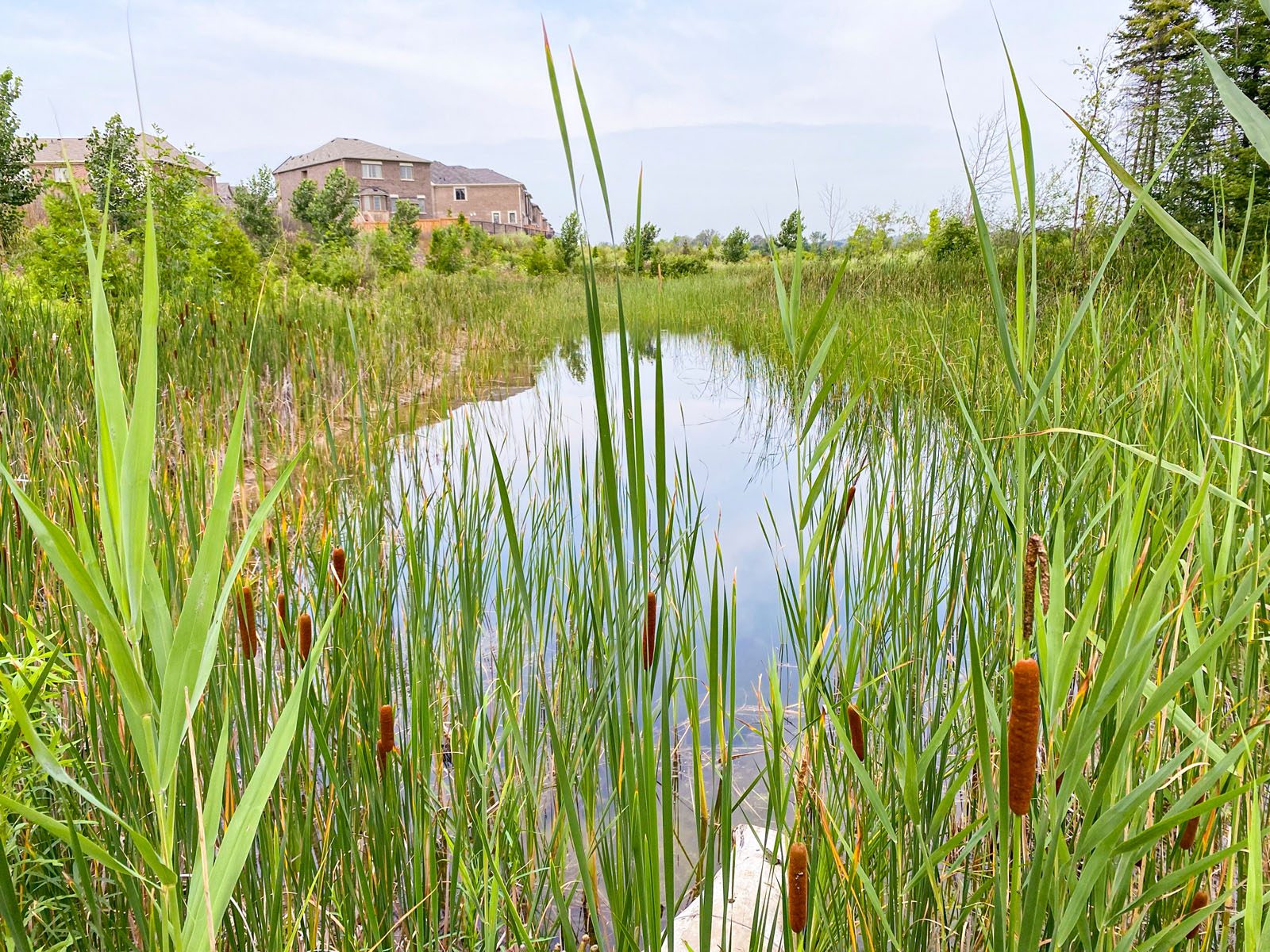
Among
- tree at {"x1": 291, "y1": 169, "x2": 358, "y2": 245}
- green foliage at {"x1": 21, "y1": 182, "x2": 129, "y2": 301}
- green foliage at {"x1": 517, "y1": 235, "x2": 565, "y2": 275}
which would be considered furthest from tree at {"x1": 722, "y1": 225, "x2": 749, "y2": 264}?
green foliage at {"x1": 21, "y1": 182, "x2": 129, "y2": 301}

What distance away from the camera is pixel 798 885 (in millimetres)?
644

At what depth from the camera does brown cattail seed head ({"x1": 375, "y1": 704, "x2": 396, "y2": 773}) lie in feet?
2.82

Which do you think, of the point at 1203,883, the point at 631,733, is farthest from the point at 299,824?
the point at 1203,883

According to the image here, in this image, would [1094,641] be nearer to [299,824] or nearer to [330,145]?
[299,824]

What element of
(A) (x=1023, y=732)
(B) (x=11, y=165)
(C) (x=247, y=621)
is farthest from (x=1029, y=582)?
(B) (x=11, y=165)

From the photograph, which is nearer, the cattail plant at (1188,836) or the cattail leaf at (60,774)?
the cattail leaf at (60,774)

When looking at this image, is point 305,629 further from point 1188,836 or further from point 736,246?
point 736,246

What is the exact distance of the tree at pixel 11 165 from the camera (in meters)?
14.7

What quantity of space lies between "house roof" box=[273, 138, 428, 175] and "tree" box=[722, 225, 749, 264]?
1134 inches

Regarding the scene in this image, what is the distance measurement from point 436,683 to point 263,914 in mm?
772

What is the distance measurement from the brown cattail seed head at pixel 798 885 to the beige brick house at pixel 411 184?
4527 cm

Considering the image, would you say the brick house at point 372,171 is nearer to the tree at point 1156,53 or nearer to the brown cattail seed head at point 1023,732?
the tree at point 1156,53

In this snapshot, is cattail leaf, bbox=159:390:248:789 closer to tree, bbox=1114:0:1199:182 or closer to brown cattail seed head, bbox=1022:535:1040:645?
brown cattail seed head, bbox=1022:535:1040:645

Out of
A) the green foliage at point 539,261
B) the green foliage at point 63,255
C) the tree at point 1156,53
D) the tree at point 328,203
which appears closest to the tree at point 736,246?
the green foliage at point 539,261
